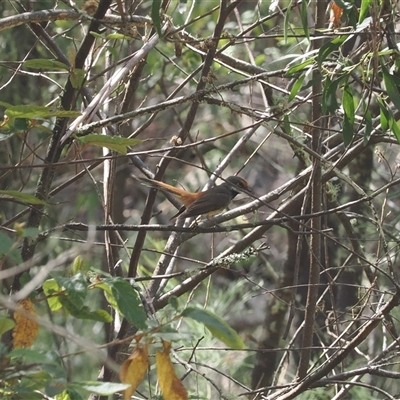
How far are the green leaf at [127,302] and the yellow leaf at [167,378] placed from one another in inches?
3.0

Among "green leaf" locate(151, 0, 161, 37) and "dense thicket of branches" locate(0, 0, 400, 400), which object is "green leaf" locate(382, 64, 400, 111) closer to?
"dense thicket of branches" locate(0, 0, 400, 400)

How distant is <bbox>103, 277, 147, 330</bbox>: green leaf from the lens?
1731 mm

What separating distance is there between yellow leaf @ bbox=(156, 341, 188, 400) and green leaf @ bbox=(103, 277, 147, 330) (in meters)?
0.08

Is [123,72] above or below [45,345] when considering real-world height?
above

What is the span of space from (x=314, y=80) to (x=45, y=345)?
409 cm

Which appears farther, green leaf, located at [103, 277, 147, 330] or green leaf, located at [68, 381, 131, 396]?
green leaf, located at [103, 277, 147, 330]

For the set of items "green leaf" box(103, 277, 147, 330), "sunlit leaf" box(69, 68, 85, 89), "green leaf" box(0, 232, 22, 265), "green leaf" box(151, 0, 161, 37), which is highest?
"green leaf" box(151, 0, 161, 37)

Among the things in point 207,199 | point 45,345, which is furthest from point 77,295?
point 45,345

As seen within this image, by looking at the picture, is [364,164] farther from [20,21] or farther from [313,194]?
[20,21]

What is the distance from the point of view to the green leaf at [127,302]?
68.2 inches

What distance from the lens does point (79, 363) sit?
249 inches

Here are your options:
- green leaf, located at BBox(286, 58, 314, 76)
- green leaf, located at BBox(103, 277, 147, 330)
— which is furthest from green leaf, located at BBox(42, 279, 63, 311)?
green leaf, located at BBox(286, 58, 314, 76)

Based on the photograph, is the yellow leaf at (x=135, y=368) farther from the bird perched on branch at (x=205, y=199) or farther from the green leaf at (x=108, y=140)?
the bird perched on branch at (x=205, y=199)

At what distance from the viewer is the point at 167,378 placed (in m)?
1.75
